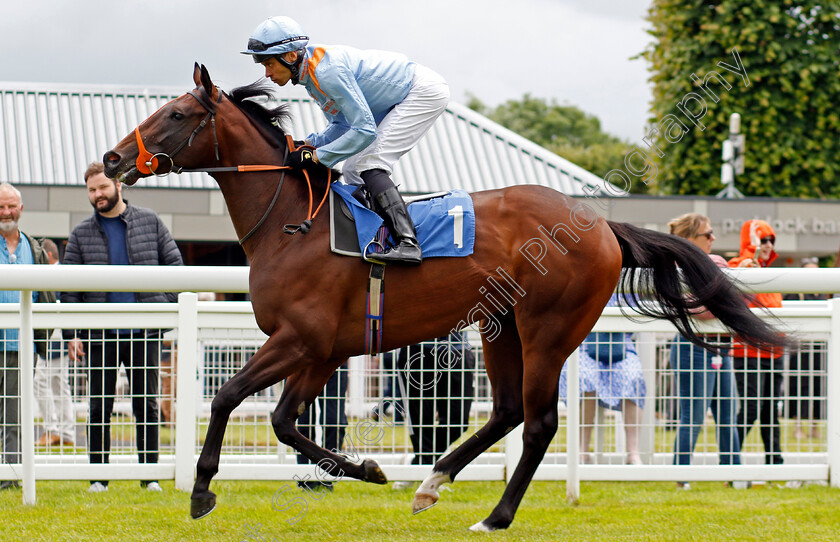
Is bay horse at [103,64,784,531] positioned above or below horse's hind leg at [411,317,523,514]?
above

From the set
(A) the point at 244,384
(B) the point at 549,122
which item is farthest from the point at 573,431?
(B) the point at 549,122

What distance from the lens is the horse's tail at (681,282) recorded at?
4.28 metres

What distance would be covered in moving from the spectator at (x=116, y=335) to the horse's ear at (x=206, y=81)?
1350mm

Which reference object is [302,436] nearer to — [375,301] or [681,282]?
[375,301]

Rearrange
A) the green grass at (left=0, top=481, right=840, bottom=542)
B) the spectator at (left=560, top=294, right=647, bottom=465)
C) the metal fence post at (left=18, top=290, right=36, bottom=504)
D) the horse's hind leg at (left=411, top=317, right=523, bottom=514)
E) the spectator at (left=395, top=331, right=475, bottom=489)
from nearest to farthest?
the green grass at (left=0, top=481, right=840, bottom=542) → the horse's hind leg at (left=411, top=317, right=523, bottom=514) → the metal fence post at (left=18, top=290, right=36, bottom=504) → the spectator at (left=395, top=331, right=475, bottom=489) → the spectator at (left=560, top=294, right=647, bottom=465)

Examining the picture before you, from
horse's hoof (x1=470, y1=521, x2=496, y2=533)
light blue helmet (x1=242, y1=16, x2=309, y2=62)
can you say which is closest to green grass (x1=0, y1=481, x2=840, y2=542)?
horse's hoof (x1=470, y1=521, x2=496, y2=533)

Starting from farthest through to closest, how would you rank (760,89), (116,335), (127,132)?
(760,89)
(127,132)
(116,335)

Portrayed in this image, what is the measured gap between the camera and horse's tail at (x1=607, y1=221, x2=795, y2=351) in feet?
14.0

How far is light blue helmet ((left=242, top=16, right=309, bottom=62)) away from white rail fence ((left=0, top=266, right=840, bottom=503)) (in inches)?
43.7

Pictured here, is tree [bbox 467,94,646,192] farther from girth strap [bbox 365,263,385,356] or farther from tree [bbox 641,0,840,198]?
girth strap [bbox 365,263,385,356]

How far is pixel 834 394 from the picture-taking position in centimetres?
502

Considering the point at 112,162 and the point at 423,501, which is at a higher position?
the point at 112,162

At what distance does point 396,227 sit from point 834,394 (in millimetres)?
2789

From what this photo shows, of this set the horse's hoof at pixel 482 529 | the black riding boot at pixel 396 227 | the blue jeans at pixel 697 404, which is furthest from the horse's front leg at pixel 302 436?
the blue jeans at pixel 697 404
